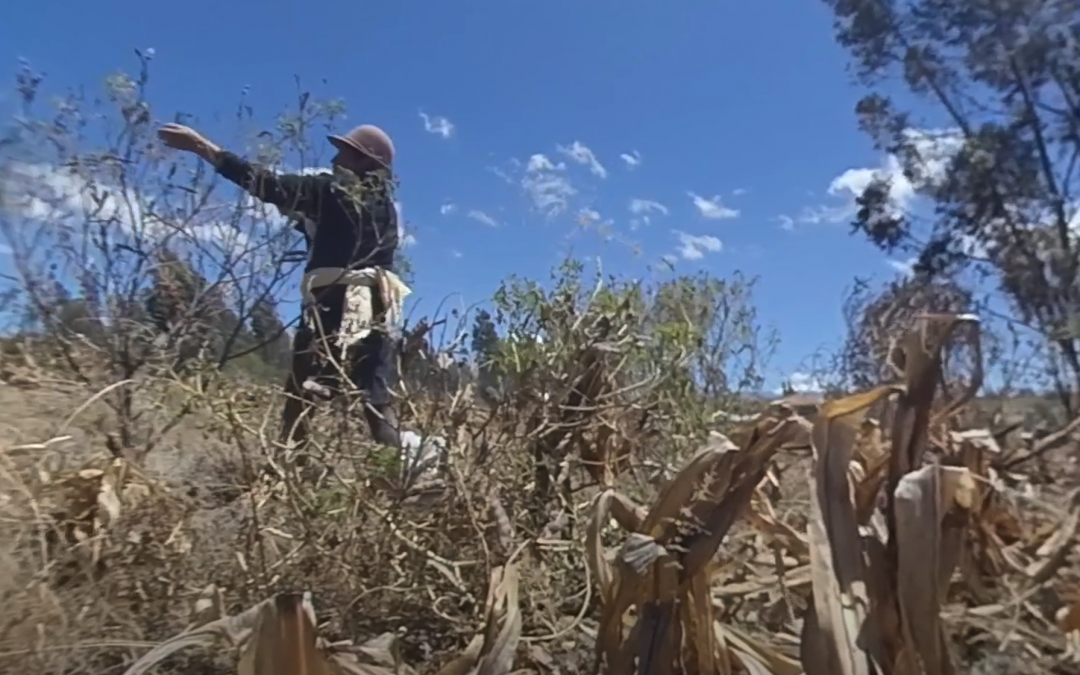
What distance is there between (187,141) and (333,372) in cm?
148

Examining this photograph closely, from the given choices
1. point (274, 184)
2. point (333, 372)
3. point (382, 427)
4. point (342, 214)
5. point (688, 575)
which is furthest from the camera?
point (274, 184)

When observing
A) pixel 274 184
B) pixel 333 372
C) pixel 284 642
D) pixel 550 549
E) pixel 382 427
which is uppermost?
pixel 274 184

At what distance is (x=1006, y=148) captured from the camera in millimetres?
11641

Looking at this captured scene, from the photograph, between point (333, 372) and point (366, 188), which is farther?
point (366, 188)

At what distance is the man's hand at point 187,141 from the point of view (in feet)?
11.4

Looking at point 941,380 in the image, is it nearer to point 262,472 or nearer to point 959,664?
point 959,664

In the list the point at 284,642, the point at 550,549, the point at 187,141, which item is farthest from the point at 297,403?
the point at 187,141

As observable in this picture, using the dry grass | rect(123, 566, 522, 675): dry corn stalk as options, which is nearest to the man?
the dry grass

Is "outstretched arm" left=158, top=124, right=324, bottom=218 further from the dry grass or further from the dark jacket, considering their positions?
the dry grass

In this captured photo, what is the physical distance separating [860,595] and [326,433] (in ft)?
3.77

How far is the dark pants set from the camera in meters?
2.04

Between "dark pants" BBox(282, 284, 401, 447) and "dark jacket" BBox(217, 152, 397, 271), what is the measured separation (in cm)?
17

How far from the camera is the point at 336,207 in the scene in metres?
3.51

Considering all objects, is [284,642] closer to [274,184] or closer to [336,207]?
[336,207]
